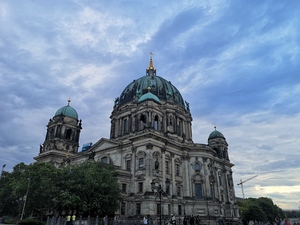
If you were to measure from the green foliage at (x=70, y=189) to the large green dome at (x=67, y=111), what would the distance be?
27.1 meters

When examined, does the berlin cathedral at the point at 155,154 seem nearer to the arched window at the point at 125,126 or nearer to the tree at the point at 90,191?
the arched window at the point at 125,126

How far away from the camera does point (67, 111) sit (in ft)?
207

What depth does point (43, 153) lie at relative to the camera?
57625 millimetres

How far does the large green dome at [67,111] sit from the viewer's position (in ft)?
205

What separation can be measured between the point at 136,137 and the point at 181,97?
80.5ft

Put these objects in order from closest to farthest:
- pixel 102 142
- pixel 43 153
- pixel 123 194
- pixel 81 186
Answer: pixel 81 186, pixel 123 194, pixel 102 142, pixel 43 153

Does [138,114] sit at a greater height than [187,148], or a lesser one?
greater

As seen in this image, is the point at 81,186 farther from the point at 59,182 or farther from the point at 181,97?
the point at 181,97

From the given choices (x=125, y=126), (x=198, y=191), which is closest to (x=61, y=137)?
(x=125, y=126)

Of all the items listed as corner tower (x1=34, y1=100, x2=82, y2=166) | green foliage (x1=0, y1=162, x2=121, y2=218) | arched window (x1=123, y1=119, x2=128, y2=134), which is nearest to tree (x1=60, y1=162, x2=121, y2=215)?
green foliage (x1=0, y1=162, x2=121, y2=218)

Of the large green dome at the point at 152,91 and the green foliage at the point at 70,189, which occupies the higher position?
the large green dome at the point at 152,91

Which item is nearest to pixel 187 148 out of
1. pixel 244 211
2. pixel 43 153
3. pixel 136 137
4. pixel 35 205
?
pixel 136 137

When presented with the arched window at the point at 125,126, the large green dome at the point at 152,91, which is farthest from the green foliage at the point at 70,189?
the large green dome at the point at 152,91

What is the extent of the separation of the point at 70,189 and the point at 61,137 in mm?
31839
